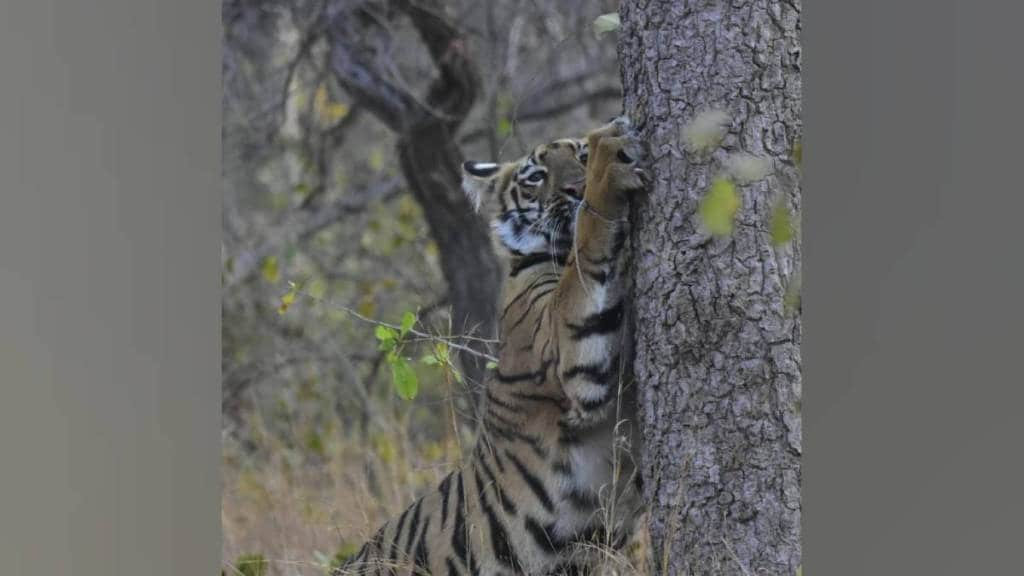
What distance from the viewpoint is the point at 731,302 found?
2.84m

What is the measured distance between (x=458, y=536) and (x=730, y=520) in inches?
44.0

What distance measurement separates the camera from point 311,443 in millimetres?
6898

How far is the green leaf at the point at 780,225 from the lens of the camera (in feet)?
9.26

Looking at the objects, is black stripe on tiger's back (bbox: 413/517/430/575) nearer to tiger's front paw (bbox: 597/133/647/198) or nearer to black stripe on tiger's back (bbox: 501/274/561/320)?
black stripe on tiger's back (bbox: 501/274/561/320)

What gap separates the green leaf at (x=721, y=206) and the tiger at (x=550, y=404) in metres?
0.23

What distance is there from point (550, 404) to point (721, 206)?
0.91 metres

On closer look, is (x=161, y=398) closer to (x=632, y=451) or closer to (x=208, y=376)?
(x=208, y=376)

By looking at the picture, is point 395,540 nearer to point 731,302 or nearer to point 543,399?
point 543,399

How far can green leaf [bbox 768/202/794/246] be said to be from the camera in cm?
282

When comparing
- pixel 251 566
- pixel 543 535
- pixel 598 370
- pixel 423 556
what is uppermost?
pixel 598 370

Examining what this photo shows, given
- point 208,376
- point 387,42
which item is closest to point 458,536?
point 208,376

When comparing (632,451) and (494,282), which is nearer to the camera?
(632,451)

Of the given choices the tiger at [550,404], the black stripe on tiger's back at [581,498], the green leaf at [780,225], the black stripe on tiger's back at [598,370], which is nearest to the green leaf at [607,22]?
Answer: the tiger at [550,404]

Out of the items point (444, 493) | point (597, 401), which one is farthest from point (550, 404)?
point (444, 493)
